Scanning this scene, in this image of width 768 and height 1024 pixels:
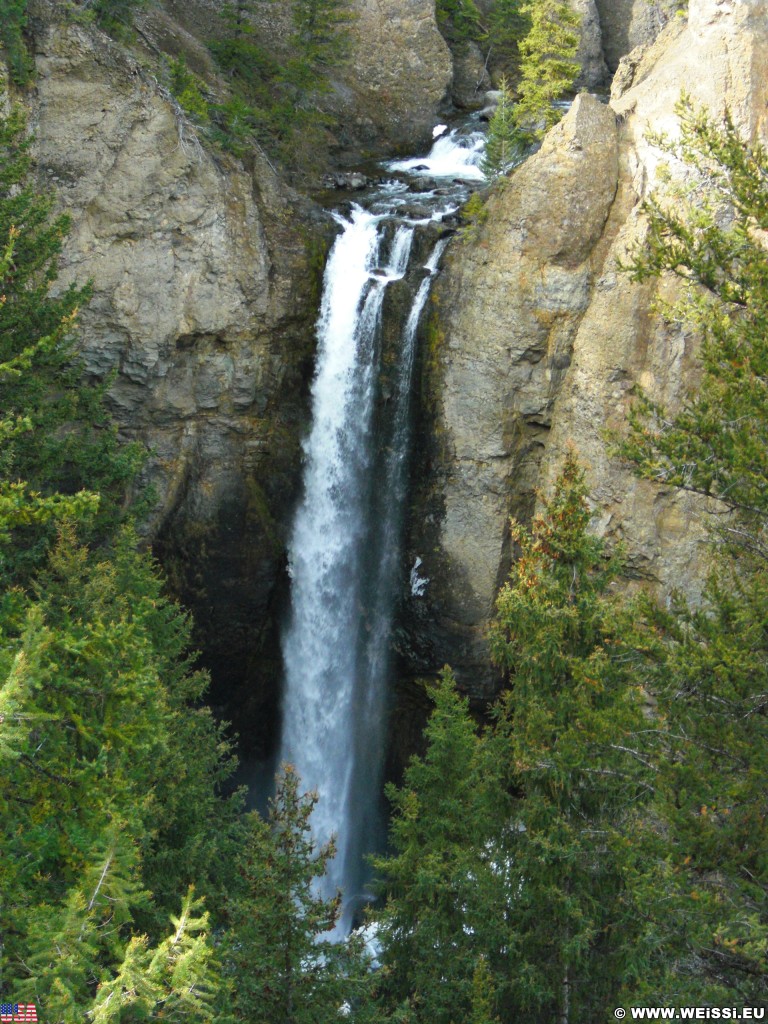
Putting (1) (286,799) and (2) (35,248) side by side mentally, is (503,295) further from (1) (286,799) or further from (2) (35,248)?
(1) (286,799)

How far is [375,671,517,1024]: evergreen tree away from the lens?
42.1 feet

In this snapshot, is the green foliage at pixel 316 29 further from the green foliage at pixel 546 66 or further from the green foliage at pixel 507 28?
the green foliage at pixel 507 28

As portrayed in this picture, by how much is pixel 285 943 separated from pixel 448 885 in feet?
14.4

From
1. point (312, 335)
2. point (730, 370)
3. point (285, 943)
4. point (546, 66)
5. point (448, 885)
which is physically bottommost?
point (285, 943)

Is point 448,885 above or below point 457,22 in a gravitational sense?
below

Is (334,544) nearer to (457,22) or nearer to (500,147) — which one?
(500,147)

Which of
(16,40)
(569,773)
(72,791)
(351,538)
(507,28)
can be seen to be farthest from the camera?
(507,28)

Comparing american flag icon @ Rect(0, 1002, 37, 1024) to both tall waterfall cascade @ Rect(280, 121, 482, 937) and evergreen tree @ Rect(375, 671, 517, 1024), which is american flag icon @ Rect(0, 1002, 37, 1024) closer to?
evergreen tree @ Rect(375, 671, 517, 1024)

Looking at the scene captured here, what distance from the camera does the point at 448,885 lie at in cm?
1355

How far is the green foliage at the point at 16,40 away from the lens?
61.6 ft

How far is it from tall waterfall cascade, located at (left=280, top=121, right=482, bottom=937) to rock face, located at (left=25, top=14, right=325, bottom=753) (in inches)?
31.0

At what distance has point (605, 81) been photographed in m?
35.6

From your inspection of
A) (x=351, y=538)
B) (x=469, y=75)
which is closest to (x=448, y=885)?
(x=351, y=538)

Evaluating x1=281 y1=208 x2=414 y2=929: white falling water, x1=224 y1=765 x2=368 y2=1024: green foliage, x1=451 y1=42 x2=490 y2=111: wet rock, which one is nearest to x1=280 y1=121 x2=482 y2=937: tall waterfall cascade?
x1=281 y1=208 x2=414 y2=929: white falling water
